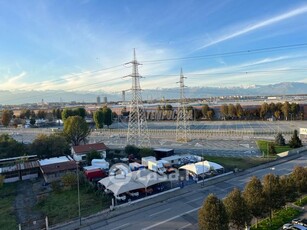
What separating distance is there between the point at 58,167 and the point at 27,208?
6.12 meters

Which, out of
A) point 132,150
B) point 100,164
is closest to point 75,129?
point 132,150

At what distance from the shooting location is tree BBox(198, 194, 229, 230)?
10.2 metres

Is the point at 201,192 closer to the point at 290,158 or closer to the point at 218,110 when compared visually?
the point at 290,158

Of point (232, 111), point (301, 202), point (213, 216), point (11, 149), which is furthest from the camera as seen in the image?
point (232, 111)

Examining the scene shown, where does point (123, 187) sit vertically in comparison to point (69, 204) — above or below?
above

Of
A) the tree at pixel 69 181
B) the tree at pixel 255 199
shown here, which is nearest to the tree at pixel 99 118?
the tree at pixel 69 181

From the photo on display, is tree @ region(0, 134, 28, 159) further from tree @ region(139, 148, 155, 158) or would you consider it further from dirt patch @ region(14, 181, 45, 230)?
tree @ region(139, 148, 155, 158)

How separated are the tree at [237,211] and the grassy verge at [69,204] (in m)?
8.47

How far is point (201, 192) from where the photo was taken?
18172mm

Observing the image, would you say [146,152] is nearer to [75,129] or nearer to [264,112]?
[75,129]

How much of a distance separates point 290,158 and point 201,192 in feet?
45.1

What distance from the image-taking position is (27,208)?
55.6 ft

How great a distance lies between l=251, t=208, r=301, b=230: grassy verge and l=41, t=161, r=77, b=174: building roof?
54.3 feet

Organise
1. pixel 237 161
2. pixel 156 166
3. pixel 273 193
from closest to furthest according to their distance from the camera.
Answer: pixel 273 193, pixel 156 166, pixel 237 161
